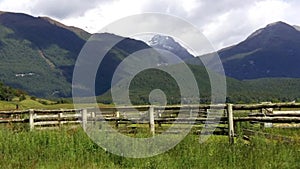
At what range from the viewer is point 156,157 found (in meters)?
10.1

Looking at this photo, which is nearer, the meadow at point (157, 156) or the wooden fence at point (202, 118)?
the meadow at point (157, 156)

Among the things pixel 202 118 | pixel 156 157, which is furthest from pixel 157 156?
pixel 202 118

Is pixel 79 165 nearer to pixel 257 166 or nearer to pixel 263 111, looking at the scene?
pixel 257 166

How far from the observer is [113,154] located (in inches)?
429

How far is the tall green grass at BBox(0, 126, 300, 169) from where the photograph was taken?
9734mm

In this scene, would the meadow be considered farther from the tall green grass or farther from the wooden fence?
the wooden fence

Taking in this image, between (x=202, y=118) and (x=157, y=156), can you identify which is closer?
(x=157, y=156)

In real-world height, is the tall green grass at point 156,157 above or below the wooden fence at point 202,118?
below

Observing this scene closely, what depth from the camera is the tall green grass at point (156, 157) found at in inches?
383

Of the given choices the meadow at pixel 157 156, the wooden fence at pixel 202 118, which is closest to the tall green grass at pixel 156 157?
the meadow at pixel 157 156

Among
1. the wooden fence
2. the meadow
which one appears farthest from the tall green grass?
the wooden fence

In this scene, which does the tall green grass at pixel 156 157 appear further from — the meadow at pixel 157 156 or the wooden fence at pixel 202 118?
the wooden fence at pixel 202 118

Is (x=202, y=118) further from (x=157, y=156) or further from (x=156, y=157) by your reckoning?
(x=156, y=157)

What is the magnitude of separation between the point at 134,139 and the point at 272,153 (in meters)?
3.67
